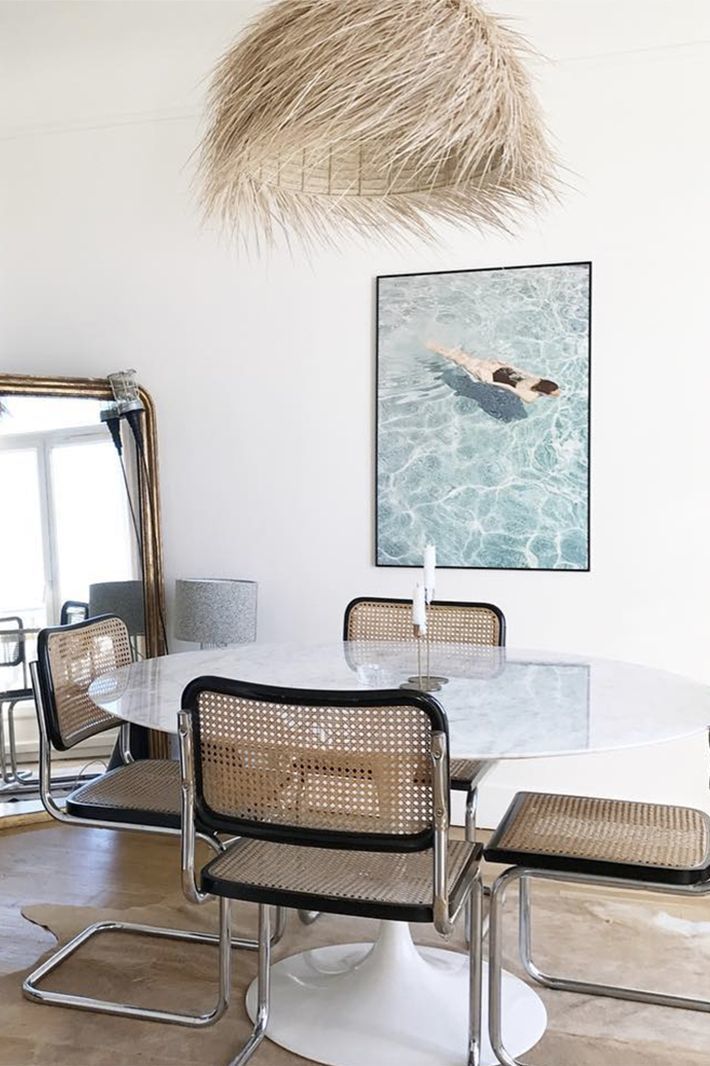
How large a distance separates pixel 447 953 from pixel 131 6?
10.8 feet

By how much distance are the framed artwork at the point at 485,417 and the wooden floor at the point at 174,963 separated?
1252mm

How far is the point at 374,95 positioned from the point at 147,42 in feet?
7.68

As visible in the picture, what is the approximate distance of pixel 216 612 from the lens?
11.7ft

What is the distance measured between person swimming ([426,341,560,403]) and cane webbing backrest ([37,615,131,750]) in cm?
162

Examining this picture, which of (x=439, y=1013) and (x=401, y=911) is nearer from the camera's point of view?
(x=401, y=911)

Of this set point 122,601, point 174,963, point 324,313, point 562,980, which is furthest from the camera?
point 122,601

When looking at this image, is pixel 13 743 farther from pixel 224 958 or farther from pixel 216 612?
pixel 224 958

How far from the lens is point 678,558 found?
11.1 feet

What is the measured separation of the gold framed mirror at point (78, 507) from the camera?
12.3 feet

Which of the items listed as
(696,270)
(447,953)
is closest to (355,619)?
(447,953)

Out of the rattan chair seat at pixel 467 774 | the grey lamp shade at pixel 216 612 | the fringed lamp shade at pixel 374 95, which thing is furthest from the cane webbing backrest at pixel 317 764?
the grey lamp shade at pixel 216 612

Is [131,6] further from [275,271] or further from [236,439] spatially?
[236,439]

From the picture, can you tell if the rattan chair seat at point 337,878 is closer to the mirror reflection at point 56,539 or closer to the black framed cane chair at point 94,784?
the black framed cane chair at point 94,784

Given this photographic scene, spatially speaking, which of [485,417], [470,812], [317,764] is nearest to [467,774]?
[470,812]
